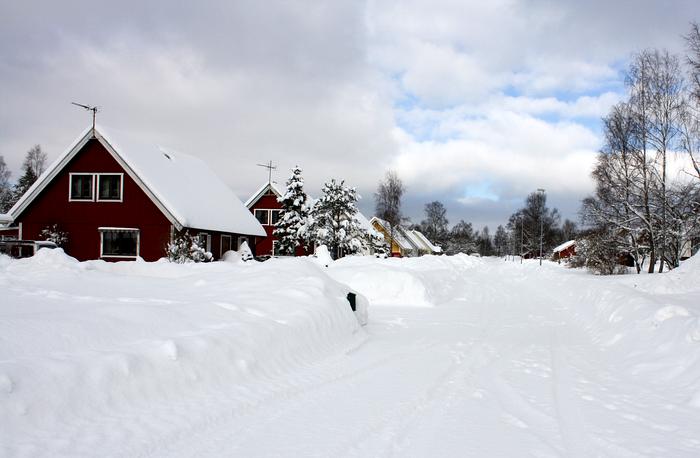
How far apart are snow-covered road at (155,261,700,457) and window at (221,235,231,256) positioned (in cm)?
2390

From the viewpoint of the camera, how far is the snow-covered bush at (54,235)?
86.6 feet

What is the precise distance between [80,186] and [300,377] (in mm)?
24521

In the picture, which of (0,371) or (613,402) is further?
(613,402)

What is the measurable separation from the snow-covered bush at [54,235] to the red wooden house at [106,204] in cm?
21

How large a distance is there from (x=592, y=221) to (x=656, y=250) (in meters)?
5.81

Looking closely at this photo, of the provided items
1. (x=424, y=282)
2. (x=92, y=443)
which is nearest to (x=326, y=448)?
(x=92, y=443)

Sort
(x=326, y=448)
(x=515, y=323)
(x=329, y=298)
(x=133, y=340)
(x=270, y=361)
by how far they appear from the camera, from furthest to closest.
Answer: (x=515, y=323)
(x=329, y=298)
(x=270, y=361)
(x=133, y=340)
(x=326, y=448)

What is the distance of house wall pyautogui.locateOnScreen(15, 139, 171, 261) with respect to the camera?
2630 cm

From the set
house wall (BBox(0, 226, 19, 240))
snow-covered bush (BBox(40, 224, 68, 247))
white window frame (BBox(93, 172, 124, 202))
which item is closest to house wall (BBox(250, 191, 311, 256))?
house wall (BBox(0, 226, 19, 240))

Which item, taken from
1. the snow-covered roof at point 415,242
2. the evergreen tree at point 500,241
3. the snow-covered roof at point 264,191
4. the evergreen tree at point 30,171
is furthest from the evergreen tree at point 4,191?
the evergreen tree at point 500,241

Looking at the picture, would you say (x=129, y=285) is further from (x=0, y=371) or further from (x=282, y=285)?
(x=0, y=371)

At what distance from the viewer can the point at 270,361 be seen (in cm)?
723

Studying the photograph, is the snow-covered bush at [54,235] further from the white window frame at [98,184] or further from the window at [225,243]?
the window at [225,243]

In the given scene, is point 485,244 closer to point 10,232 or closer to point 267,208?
point 267,208
